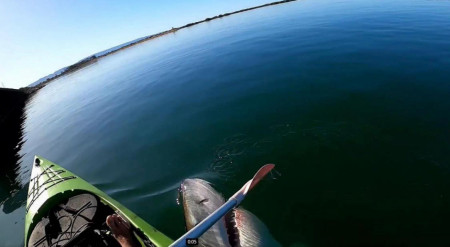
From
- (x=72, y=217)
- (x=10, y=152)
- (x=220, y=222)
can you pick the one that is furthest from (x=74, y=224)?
(x=10, y=152)

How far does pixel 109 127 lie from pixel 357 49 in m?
22.4

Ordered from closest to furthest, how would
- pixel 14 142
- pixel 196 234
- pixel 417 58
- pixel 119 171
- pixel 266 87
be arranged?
pixel 196 234 < pixel 119 171 < pixel 417 58 < pixel 266 87 < pixel 14 142

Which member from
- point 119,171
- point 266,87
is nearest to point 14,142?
point 119,171

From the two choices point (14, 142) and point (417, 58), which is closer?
point (417, 58)

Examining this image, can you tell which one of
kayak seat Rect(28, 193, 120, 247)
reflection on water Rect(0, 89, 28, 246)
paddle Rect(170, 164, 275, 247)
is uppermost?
paddle Rect(170, 164, 275, 247)

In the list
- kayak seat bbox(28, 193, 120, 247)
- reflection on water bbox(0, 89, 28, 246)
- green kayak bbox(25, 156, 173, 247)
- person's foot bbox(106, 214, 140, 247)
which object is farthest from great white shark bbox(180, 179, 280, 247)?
reflection on water bbox(0, 89, 28, 246)

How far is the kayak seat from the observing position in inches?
261

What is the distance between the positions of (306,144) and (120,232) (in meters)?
7.90

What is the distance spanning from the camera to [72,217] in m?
8.05

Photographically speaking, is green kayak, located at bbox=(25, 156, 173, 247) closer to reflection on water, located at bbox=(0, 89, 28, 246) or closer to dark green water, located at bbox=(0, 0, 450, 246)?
dark green water, located at bbox=(0, 0, 450, 246)

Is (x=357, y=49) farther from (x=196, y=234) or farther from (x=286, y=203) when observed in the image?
(x=196, y=234)

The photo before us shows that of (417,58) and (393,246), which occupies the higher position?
(417,58)

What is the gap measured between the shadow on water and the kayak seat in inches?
309

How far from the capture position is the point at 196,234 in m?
5.26
